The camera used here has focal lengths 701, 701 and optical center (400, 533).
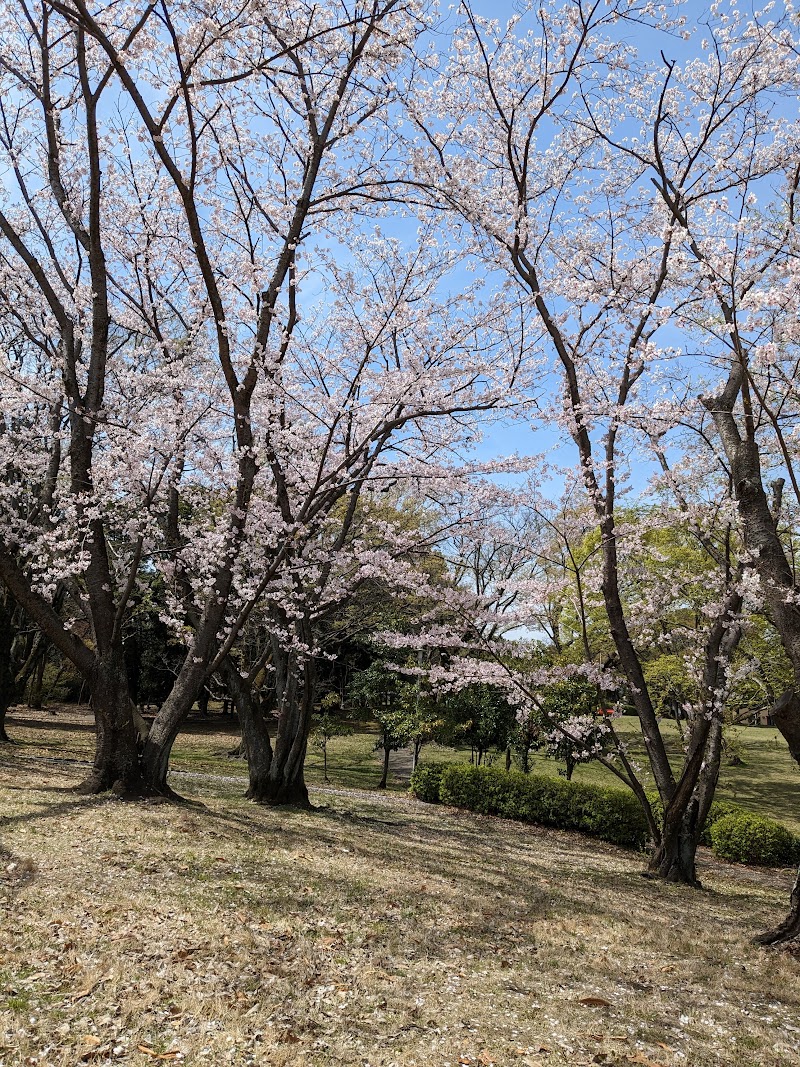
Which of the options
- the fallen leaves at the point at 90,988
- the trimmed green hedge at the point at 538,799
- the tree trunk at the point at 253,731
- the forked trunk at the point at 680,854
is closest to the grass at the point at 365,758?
the trimmed green hedge at the point at 538,799

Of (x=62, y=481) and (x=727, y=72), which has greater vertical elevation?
(x=727, y=72)

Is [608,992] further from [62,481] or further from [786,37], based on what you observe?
[62,481]

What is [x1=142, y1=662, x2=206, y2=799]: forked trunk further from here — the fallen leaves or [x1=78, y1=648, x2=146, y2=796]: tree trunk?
the fallen leaves

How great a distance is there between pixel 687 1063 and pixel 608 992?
845mm

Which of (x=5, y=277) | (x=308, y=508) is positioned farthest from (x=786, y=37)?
(x=5, y=277)

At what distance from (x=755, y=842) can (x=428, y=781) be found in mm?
5955

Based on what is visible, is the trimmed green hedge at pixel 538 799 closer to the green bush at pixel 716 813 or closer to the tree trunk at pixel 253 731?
the green bush at pixel 716 813

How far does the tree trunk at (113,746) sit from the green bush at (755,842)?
9311 mm

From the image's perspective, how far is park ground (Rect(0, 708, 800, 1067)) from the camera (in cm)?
305

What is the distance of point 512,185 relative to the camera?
7848 millimetres

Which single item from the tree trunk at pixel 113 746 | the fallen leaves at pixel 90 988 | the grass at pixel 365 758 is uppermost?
the tree trunk at pixel 113 746

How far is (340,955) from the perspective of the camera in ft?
13.3

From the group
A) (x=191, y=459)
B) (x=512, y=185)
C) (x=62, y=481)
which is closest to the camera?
(x=512, y=185)

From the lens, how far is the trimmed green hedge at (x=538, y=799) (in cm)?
1173
